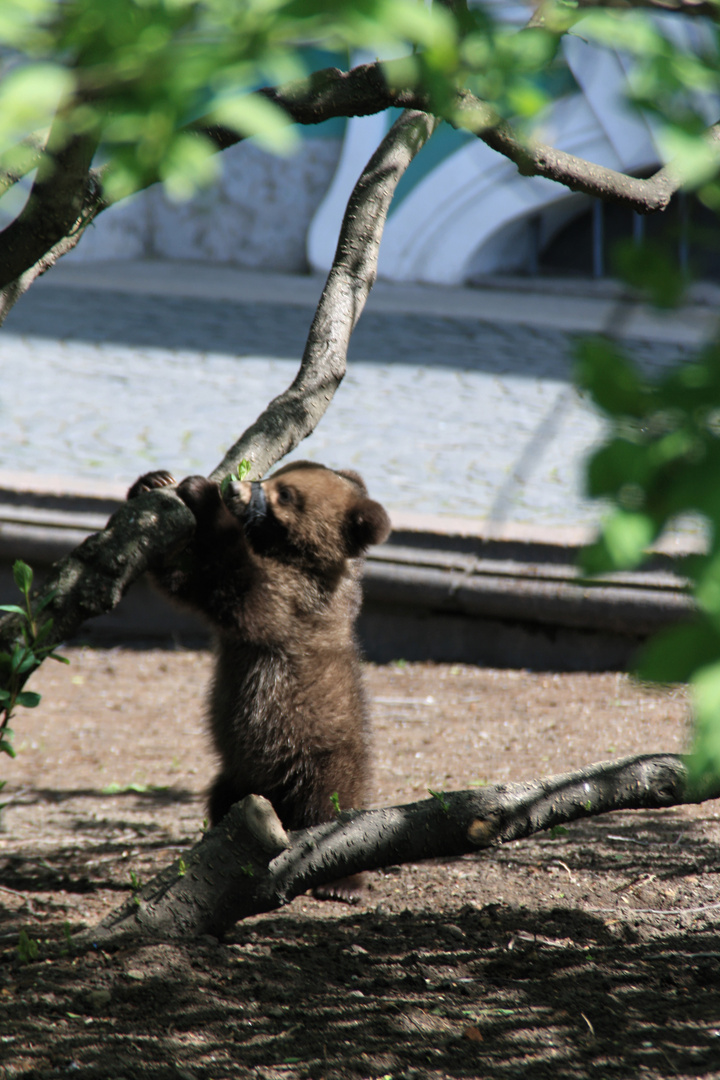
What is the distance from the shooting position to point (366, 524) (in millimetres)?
3482

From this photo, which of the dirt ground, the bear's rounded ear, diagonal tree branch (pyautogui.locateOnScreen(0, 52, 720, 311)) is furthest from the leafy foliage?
the bear's rounded ear

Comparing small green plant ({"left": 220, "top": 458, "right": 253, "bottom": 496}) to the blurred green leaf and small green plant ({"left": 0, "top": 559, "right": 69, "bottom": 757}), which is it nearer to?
small green plant ({"left": 0, "top": 559, "right": 69, "bottom": 757})

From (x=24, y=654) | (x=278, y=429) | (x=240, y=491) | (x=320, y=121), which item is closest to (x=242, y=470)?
(x=278, y=429)

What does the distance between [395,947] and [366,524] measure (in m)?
1.34

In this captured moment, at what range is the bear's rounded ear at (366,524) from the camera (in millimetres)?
3469

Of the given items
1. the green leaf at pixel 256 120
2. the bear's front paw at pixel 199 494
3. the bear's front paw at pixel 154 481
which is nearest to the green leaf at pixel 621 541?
the green leaf at pixel 256 120

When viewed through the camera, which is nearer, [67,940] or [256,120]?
[256,120]

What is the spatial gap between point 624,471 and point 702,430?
0.24ft

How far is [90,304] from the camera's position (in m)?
11.4

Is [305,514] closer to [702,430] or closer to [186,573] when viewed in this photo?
[186,573]

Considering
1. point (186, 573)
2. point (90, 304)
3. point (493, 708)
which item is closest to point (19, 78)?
point (186, 573)

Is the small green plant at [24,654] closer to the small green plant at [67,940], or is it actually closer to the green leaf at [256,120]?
the small green plant at [67,940]

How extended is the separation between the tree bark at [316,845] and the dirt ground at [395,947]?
0.10 metres

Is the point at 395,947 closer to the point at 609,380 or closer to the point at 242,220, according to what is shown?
the point at 609,380
